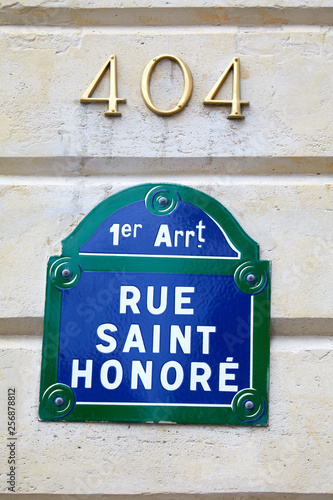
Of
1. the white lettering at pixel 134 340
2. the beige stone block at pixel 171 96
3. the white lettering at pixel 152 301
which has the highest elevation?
the beige stone block at pixel 171 96

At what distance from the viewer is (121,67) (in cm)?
244

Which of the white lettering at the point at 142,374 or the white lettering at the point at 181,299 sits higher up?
the white lettering at the point at 181,299

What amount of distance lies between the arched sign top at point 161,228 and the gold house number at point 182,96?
0.34 metres

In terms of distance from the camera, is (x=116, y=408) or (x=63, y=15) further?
(x=63, y=15)

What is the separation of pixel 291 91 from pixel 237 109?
25 centimetres

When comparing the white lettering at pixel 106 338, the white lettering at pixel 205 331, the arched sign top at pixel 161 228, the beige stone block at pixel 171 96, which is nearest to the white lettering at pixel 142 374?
the white lettering at pixel 106 338

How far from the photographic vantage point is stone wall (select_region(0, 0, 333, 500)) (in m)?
2.24

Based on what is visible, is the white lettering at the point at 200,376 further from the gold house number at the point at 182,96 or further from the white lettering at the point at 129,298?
the gold house number at the point at 182,96

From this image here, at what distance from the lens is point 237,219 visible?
237 centimetres

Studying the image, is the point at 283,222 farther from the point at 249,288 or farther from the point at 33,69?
the point at 33,69

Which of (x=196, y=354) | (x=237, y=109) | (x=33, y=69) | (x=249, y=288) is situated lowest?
(x=196, y=354)

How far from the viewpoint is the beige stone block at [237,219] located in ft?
7.70

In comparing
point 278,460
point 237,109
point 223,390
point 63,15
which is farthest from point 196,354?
point 63,15

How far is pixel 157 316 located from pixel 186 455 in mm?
552
